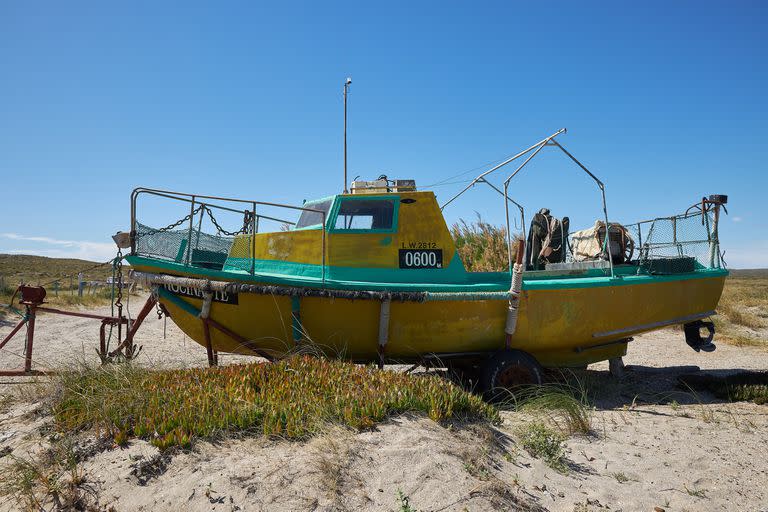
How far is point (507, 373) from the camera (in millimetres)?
6930

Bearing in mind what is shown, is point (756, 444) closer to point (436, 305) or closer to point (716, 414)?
point (716, 414)

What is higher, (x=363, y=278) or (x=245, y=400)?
(x=363, y=278)

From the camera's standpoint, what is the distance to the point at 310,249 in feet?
24.0

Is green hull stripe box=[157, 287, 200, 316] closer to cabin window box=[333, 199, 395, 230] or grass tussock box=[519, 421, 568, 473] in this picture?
cabin window box=[333, 199, 395, 230]

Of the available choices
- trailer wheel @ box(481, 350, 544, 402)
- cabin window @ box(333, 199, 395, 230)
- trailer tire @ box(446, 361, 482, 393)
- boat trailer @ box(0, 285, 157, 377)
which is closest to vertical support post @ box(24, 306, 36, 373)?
boat trailer @ box(0, 285, 157, 377)

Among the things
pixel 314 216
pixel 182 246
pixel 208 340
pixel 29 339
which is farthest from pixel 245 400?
pixel 29 339

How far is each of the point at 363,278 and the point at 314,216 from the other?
144 cm

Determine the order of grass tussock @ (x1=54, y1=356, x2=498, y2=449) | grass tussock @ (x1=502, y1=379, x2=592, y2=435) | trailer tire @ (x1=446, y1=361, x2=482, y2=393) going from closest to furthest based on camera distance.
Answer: grass tussock @ (x1=54, y1=356, x2=498, y2=449) < grass tussock @ (x1=502, y1=379, x2=592, y2=435) < trailer tire @ (x1=446, y1=361, x2=482, y2=393)

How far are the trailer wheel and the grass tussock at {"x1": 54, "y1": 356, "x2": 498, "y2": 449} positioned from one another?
140 centimetres

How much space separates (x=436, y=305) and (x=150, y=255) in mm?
4080

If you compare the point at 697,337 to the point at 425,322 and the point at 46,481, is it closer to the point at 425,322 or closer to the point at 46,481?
the point at 425,322

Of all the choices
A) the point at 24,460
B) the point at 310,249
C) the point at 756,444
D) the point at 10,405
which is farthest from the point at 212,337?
the point at 756,444

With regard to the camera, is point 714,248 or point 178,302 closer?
point 178,302

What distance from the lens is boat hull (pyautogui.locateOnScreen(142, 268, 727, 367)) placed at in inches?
267
